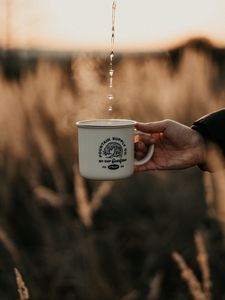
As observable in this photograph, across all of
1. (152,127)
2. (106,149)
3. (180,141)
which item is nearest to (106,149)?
(106,149)

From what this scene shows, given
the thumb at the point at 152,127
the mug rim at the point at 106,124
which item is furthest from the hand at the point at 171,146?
the mug rim at the point at 106,124

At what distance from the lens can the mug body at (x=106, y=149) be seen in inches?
47.4

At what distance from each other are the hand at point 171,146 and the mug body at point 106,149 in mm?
181

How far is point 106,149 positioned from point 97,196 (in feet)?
1.26

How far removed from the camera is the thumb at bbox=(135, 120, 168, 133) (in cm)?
140

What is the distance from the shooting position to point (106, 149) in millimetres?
1217

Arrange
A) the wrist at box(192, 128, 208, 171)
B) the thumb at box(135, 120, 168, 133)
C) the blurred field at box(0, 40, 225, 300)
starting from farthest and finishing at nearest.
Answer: the blurred field at box(0, 40, 225, 300) → the wrist at box(192, 128, 208, 171) → the thumb at box(135, 120, 168, 133)

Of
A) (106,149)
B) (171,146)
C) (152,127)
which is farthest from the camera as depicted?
(171,146)

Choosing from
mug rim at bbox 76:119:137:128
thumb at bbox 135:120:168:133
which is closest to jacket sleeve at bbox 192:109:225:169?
thumb at bbox 135:120:168:133

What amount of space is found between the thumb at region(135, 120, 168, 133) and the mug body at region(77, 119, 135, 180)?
0.15 meters

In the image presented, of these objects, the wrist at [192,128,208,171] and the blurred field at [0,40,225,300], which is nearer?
the wrist at [192,128,208,171]

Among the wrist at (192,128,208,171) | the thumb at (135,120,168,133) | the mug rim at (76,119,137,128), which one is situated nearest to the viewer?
the mug rim at (76,119,137,128)

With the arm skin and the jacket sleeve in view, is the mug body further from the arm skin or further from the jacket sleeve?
the jacket sleeve

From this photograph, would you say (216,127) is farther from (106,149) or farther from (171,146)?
(106,149)
